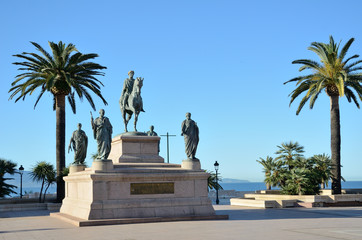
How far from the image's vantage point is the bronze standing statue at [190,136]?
69.1 ft

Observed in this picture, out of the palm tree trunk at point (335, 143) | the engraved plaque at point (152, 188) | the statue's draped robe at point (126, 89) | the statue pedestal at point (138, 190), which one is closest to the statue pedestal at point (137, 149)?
the statue pedestal at point (138, 190)

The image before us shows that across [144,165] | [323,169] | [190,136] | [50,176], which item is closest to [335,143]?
[323,169]

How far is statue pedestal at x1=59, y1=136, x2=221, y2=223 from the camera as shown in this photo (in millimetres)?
18969

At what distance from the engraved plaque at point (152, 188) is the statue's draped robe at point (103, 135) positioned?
6.00ft

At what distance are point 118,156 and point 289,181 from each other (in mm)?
13008

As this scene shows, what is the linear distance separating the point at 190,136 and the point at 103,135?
383 cm

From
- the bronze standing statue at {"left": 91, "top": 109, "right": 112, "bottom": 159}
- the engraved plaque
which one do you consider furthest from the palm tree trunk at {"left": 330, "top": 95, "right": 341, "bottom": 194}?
the bronze standing statue at {"left": 91, "top": 109, "right": 112, "bottom": 159}

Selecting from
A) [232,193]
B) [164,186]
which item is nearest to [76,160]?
[164,186]

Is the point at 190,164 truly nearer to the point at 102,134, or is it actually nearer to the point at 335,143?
the point at 102,134

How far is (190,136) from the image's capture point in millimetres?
21062

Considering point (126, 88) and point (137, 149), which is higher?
point (126, 88)

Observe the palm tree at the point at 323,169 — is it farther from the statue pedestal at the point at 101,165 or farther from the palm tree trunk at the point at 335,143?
the statue pedestal at the point at 101,165

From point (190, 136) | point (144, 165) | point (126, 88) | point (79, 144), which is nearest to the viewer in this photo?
point (144, 165)

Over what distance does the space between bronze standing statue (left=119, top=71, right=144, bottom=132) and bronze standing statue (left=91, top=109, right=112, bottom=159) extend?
104 inches
